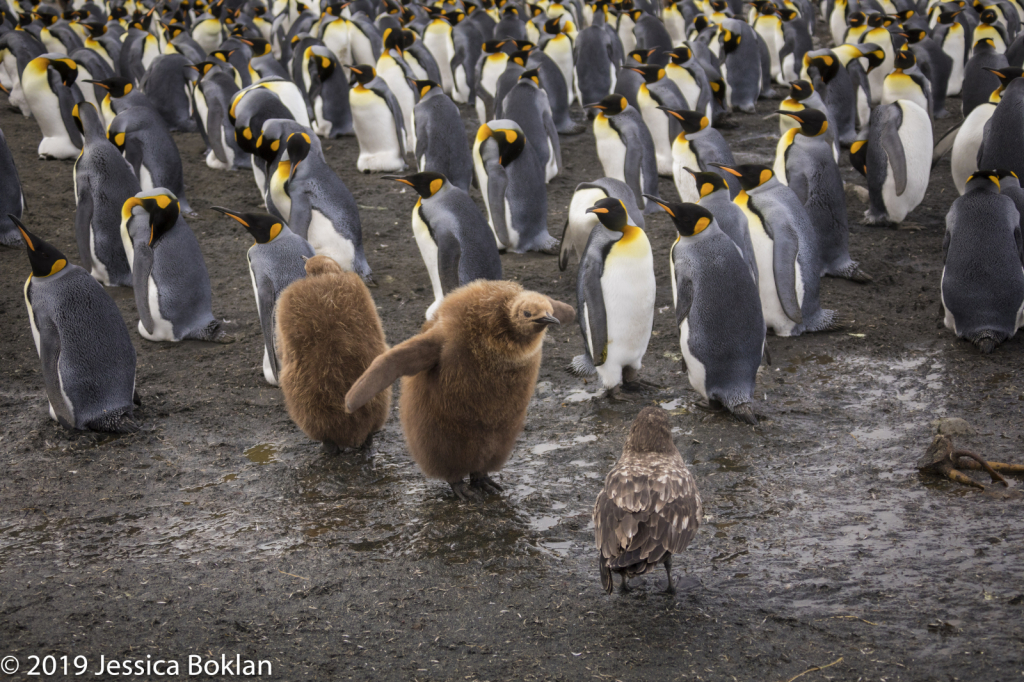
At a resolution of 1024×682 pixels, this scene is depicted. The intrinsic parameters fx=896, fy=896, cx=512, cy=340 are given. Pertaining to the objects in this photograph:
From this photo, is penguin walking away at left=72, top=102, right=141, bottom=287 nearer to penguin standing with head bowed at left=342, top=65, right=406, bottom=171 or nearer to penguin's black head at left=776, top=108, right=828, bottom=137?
penguin standing with head bowed at left=342, top=65, right=406, bottom=171

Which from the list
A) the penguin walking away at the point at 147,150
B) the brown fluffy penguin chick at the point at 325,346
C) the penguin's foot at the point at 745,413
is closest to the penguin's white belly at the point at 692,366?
the penguin's foot at the point at 745,413

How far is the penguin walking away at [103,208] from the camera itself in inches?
266

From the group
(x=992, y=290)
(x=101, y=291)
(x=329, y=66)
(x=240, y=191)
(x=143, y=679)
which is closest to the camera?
(x=143, y=679)

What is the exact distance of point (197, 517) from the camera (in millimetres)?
3730

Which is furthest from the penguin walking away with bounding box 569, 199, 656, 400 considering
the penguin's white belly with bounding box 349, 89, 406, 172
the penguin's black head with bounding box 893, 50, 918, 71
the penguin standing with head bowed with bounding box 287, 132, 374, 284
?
the penguin's black head with bounding box 893, 50, 918, 71

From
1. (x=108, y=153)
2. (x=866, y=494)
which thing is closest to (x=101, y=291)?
(x=108, y=153)

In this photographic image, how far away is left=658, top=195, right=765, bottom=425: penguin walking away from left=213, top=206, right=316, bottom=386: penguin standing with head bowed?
2070 millimetres

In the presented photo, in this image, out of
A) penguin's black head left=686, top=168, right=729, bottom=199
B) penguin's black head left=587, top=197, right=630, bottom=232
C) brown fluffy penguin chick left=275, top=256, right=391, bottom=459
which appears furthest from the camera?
penguin's black head left=686, top=168, right=729, bottom=199

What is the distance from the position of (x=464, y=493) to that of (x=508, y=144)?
4306mm

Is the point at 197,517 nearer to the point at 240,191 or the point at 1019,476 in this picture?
the point at 1019,476

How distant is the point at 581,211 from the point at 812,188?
1.78 m

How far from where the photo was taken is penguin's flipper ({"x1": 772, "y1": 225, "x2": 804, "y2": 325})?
18.2 ft

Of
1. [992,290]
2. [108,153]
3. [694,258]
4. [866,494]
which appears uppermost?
[108,153]

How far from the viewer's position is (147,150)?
26.6ft
